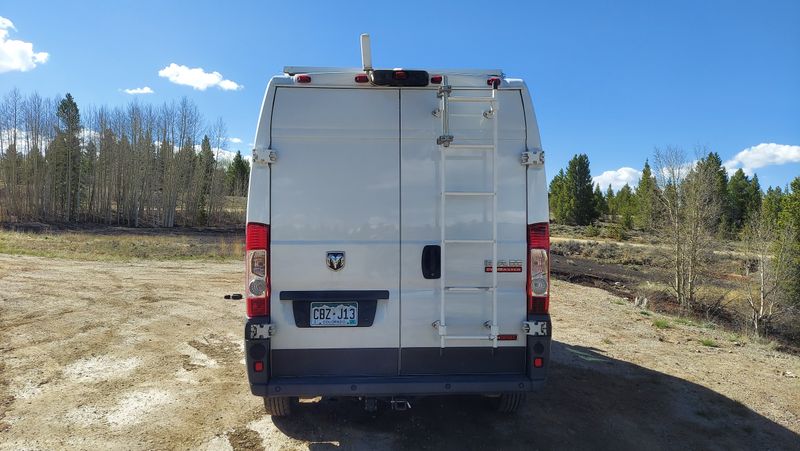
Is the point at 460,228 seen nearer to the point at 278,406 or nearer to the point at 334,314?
the point at 334,314

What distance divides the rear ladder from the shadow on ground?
981 mm

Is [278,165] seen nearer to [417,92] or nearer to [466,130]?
[417,92]

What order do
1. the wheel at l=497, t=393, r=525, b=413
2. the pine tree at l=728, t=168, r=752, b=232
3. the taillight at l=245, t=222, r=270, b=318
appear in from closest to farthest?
the taillight at l=245, t=222, r=270, b=318 → the wheel at l=497, t=393, r=525, b=413 → the pine tree at l=728, t=168, r=752, b=232

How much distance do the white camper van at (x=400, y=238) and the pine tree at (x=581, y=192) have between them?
71.5 metres

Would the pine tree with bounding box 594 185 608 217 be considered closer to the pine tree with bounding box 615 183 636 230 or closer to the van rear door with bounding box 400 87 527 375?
the pine tree with bounding box 615 183 636 230

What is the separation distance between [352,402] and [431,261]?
191 cm

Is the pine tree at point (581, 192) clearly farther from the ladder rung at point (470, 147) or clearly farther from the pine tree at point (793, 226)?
the ladder rung at point (470, 147)

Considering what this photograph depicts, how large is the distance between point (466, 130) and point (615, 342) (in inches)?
212

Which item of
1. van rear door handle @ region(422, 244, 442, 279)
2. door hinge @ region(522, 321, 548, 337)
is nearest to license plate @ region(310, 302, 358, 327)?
van rear door handle @ region(422, 244, 442, 279)

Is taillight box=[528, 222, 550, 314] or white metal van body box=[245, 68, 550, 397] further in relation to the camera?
taillight box=[528, 222, 550, 314]

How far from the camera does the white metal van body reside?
11.4ft

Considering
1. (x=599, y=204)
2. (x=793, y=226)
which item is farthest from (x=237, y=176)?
(x=793, y=226)

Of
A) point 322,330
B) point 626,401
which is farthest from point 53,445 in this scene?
point 626,401

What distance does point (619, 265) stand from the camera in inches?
1258
